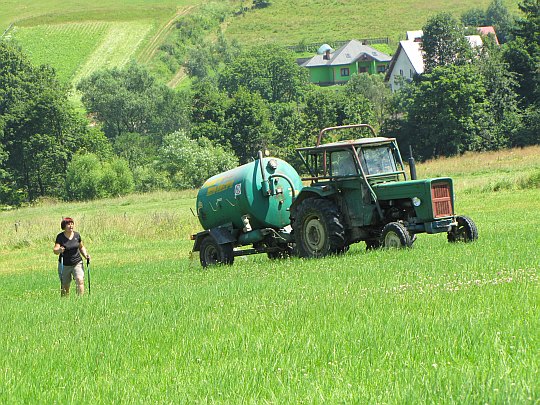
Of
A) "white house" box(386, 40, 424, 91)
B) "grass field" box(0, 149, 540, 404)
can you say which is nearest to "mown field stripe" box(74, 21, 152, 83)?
"white house" box(386, 40, 424, 91)

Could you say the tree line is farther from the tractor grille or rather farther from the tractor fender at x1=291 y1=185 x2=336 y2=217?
the tractor grille

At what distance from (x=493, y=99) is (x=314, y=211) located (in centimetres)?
7051

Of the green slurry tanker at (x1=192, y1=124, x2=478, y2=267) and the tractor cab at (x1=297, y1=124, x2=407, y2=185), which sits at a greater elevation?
the tractor cab at (x1=297, y1=124, x2=407, y2=185)

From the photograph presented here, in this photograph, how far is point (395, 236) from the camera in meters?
19.2

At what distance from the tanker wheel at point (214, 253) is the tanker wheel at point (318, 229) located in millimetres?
2473

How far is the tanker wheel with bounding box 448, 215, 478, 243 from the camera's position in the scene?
1947cm

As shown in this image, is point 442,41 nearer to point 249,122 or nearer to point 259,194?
point 249,122

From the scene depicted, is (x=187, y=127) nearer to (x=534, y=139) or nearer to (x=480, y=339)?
(x=534, y=139)

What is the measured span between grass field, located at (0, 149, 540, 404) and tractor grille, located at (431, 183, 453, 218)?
67 centimetres

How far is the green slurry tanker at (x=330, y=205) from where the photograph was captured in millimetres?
19422

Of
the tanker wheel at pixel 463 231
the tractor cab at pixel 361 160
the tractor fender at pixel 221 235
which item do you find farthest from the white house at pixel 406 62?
the tanker wheel at pixel 463 231

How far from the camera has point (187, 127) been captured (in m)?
136

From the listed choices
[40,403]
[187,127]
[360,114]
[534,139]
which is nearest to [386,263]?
[40,403]

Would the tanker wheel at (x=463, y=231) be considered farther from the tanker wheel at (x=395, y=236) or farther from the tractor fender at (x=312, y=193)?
the tractor fender at (x=312, y=193)
